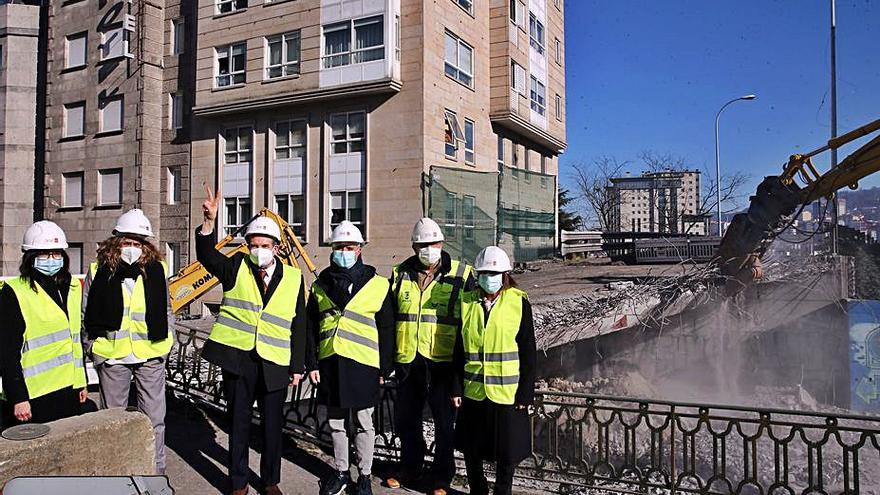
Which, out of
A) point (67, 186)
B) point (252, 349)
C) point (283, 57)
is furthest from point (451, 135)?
point (252, 349)

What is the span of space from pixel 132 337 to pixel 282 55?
62.6ft

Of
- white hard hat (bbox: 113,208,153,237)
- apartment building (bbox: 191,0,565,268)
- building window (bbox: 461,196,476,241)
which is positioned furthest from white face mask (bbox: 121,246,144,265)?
building window (bbox: 461,196,476,241)

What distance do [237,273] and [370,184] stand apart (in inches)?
639

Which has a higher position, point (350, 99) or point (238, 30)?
point (238, 30)

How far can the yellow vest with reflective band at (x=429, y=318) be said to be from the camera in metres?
5.06

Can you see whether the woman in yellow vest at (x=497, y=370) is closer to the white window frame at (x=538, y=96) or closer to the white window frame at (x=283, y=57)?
the white window frame at (x=283, y=57)

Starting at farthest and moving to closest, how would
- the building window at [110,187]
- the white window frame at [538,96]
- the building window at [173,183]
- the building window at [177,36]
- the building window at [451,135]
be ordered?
the white window frame at [538,96], the building window at [110,187], the building window at [177,36], the building window at [173,183], the building window at [451,135]

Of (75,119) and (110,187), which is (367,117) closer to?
(110,187)

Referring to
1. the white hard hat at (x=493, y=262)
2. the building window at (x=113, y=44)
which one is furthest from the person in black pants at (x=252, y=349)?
the building window at (x=113, y=44)

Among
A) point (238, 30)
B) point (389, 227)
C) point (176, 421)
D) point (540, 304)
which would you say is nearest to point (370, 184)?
point (389, 227)

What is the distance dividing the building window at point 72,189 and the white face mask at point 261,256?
25413mm

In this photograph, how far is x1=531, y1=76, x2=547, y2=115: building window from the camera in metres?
27.5

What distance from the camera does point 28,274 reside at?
15.0 ft

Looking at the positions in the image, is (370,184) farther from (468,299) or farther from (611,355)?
(468,299)
